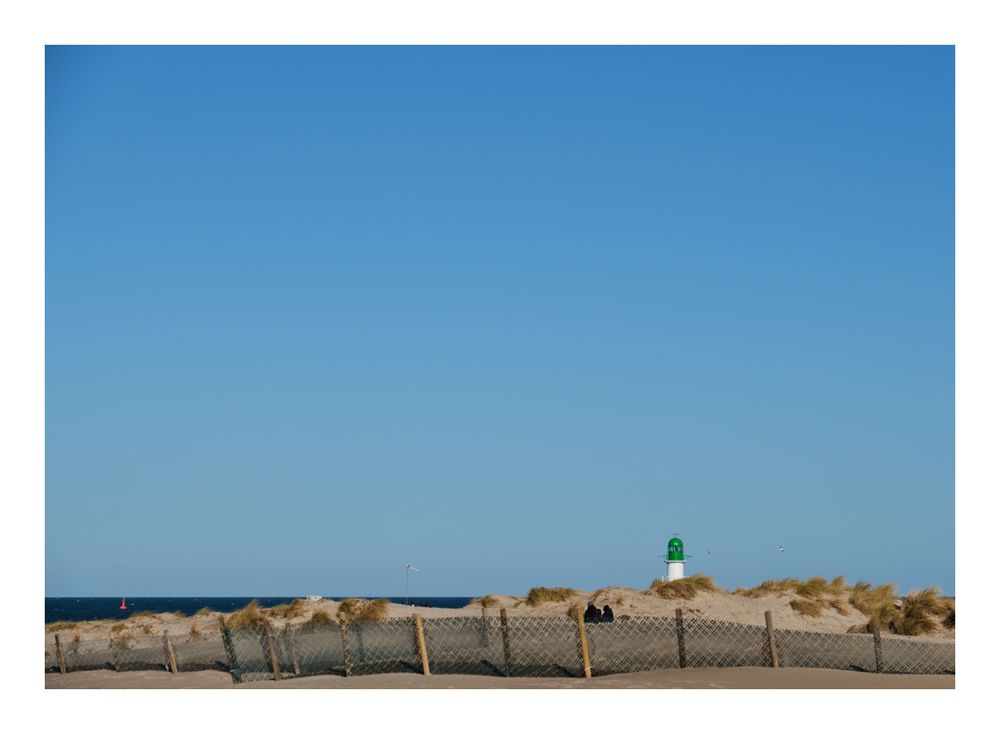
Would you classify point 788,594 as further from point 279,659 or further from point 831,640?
point 279,659

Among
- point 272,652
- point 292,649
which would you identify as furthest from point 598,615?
point 272,652

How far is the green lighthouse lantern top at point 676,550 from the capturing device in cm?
5381

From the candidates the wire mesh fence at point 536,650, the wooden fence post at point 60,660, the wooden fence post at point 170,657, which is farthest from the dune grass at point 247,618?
the wire mesh fence at point 536,650

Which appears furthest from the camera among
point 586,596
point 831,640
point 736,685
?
point 586,596

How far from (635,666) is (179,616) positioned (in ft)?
115

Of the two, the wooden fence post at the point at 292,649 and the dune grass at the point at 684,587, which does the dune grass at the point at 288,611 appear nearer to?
the dune grass at the point at 684,587

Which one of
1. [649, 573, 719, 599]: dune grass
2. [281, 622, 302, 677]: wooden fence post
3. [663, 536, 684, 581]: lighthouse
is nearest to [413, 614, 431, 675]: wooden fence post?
[281, 622, 302, 677]: wooden fence post

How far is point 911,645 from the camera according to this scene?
28.7 meters

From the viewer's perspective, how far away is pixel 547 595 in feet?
148

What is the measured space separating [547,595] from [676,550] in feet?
35.1

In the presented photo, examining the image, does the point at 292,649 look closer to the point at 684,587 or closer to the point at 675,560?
the point at 684,587
